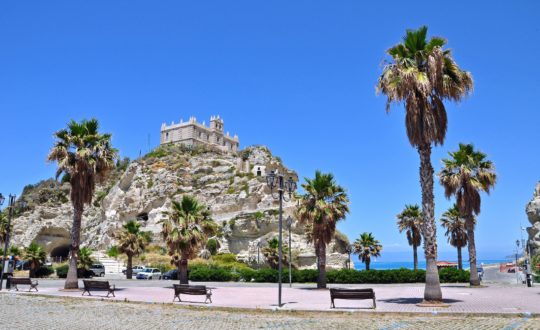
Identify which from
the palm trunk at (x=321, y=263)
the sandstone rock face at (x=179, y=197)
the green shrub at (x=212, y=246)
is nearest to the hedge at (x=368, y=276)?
the palm trunk at (x=321, y=263)

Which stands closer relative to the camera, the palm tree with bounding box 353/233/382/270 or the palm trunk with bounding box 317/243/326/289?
the palm trunk with bounding box 317/243/326/289

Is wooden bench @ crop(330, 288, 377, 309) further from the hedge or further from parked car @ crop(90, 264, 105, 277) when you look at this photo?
parked car @ crop(90, 264, 105, 277)

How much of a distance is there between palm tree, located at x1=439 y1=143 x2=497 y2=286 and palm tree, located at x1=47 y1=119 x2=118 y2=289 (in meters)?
23.8

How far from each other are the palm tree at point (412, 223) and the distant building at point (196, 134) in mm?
78435

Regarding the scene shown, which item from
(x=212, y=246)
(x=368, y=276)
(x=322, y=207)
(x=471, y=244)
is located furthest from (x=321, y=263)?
(x=212, y=246)

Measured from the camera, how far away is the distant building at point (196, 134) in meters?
124

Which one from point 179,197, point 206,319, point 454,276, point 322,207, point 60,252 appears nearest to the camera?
point 206,319

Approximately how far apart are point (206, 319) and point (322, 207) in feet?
51.4

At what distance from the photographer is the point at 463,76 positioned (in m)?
20.1

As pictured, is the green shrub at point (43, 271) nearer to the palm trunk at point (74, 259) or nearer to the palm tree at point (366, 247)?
the palm trunk at point (74, 259)

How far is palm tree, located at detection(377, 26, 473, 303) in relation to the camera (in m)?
19.2

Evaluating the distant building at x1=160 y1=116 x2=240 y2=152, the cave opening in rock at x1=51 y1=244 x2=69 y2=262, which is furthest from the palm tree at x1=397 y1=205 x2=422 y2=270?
the distant building at x1=160 y1=116 x2=240 y2=152

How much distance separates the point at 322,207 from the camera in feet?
98.4

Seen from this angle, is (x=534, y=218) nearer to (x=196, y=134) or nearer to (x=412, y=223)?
(x=412, y=223)
